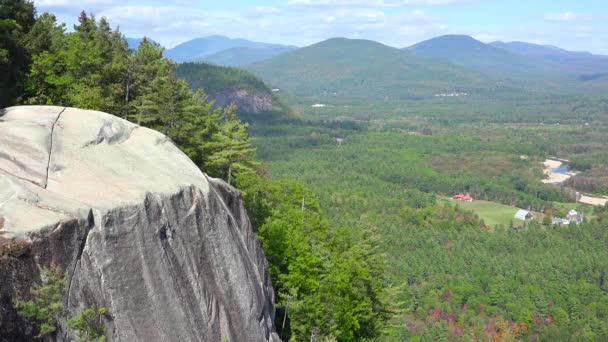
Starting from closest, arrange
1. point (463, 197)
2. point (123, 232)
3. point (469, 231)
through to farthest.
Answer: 1. point (123, 232)
2. point (469, 231)
3. point (463, 197)

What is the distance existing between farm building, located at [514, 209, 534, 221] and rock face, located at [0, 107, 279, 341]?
11232cm

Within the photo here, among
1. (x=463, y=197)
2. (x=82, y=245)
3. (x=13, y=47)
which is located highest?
(x=13, y=47)

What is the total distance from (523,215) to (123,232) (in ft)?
399

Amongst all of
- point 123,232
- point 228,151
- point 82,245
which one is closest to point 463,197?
point 228,151

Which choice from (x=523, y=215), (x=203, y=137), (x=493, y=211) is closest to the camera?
(x=203, y=137)

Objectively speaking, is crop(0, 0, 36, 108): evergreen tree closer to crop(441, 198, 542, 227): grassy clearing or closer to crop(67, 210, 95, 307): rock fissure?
crop(67, 210, 95, 307): rock fissure

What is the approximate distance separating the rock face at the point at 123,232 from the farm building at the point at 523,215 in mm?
112319

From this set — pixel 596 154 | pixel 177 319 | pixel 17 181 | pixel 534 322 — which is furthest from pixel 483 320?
pixel 596 154

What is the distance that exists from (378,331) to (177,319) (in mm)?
16074

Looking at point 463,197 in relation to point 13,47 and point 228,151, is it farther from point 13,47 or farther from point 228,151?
point 13,47

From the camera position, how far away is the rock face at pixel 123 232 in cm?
1500

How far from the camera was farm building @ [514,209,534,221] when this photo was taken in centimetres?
12339

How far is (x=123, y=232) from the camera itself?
54.8 feet

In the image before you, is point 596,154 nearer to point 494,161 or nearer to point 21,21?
point 494,161
